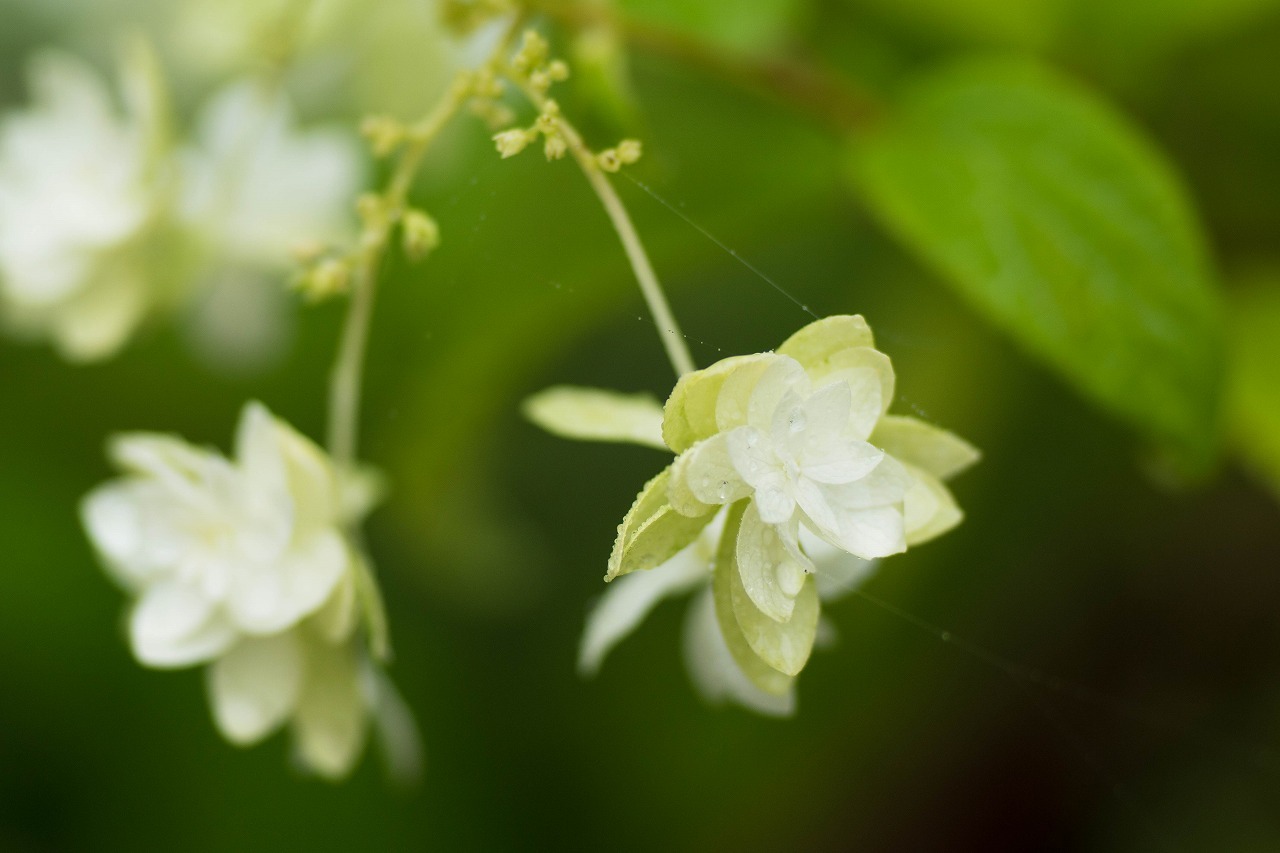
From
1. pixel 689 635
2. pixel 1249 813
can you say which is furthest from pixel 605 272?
pixel 1249 813

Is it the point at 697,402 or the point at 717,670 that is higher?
the point at 697,402

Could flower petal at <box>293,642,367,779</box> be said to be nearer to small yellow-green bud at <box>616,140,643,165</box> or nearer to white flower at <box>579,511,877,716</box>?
white flower at <box>579,511,877,716</box>

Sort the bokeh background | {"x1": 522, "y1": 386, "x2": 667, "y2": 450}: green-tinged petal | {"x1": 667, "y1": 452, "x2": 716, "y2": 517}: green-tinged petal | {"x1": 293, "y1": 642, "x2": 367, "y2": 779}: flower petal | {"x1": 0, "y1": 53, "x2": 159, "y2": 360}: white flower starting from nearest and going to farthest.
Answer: {"x1": 667, "y1": 452, "x2": 716, "y2": 517}: green-tinged petal
{"x1": 522, "y1": 386, "x2": 667, "y2": 450}: green-tinged petal
{"x1": 293, "y1": 642, "x2": 367, "y2": 779}: flower petal
{"x1": 0, "y1": 53, "x2": 159, "y2": 360}: white flower
the bokeh background

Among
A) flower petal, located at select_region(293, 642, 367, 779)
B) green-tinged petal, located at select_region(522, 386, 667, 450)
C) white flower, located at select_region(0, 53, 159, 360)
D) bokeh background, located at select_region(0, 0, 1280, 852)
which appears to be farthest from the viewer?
bokeh background, located at select_region(0, 0, 1280, 852)

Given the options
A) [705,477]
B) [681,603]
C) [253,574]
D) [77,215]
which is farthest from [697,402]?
[681,603]

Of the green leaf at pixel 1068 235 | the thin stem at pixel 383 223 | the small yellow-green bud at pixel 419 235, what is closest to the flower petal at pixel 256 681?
the thin stem at pixel 383 223

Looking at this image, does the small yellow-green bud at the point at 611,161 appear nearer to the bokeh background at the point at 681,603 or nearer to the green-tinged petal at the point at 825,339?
the green-tinged petal at the point at 825,339

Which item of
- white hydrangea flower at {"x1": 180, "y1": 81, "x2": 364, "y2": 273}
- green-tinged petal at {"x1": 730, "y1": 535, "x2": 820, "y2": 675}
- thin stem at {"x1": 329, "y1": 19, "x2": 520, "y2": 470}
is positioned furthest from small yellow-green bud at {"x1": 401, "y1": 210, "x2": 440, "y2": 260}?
white hydrangea flower at {"x1": 180, "y1": 81, "x2": 364, "y2": 273}

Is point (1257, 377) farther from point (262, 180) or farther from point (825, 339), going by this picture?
point (262, 180)
